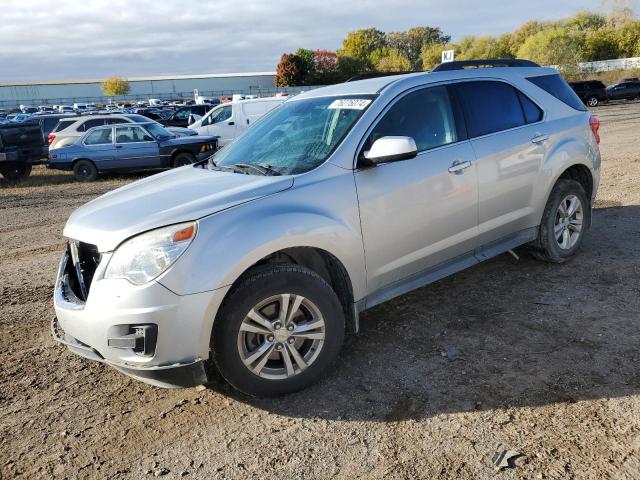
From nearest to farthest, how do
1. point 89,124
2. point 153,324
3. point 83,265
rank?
point 153,324 → point 83,265 → point 89,124

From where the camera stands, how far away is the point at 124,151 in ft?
47.6

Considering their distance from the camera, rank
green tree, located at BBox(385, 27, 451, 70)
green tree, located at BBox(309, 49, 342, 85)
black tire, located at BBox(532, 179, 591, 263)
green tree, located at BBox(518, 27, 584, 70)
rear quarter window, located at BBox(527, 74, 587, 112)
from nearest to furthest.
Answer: black tire, located at BBox(532, 179, 591, 263) → rear quarter window, located at BBox(527, 74, 587, 112) → green tree, located at BBox(518, 27, 584, 70) → green tree, located at BBox(309, 49, 342, 85) → green tree, located at BBox(385, 27, 451, 70)

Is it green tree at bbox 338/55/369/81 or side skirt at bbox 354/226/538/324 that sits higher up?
green tree at bbox 338/55/369/81

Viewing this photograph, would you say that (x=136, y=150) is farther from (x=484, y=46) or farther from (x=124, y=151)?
(x=484, y=46)

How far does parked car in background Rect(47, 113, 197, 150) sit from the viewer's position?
15.1 meters

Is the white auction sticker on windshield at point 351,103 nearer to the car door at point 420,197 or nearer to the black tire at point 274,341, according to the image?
the car door at point 420,197

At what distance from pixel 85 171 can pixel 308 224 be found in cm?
1299

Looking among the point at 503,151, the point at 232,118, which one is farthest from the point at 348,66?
the point at 503,151

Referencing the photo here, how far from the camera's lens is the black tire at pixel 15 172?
15.1m

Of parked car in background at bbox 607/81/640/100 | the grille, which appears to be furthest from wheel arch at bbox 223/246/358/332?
parked car in background at bbox 607/81/640/100

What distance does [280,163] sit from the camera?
12.6 ft

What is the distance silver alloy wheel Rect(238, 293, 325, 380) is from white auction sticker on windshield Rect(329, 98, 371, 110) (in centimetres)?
150

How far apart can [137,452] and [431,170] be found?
261 cm

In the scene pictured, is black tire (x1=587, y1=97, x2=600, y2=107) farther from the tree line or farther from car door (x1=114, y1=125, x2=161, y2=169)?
car door (x1=114, y1=125, x2=161, y2=169)
